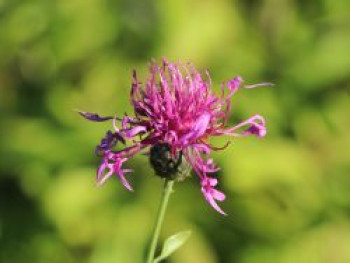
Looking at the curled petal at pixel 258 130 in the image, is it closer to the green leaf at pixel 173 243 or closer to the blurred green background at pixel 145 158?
the green leaf at pixel 173 243

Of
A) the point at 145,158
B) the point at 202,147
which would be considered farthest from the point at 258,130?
the point at 145,158

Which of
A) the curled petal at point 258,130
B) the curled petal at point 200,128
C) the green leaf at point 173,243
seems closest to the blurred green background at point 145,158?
the green leaf at point 173,243

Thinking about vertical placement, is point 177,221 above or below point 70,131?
below

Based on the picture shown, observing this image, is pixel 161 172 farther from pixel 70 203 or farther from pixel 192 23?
pixel 192 23

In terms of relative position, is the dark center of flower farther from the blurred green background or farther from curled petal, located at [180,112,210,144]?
the blurred green background

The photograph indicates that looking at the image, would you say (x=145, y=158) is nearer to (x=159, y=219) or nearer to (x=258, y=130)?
(x=258, y=130)

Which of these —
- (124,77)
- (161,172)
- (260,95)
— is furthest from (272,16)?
(161,172)
